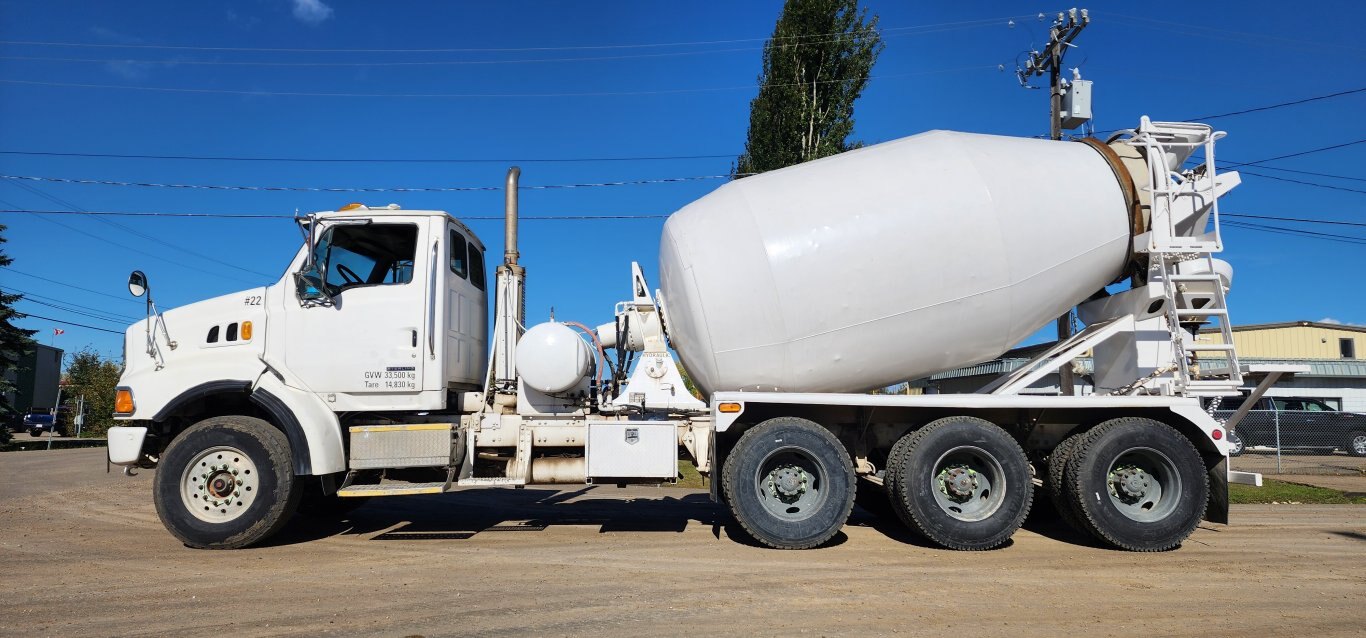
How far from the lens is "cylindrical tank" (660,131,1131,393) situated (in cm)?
635

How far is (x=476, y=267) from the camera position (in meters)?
8.01

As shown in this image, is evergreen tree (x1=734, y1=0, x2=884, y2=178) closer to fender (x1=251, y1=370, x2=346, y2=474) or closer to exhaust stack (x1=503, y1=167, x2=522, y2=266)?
exhaust stack (x1=503, y1=167, x2=522, y2=266)

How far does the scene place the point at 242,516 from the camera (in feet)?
20.9

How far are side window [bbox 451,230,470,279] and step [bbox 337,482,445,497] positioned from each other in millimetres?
2081

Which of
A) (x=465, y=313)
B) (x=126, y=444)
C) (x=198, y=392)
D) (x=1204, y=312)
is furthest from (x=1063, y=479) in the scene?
(x=126, y=444)

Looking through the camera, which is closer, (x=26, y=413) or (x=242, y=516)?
(x=242, y=516)

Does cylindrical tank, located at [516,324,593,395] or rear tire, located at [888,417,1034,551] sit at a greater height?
cylindrical tank, located at [516,324,593,395]

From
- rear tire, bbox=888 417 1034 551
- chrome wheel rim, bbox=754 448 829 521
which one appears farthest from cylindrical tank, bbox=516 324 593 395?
rear tire, bbox=888 417 1034 551

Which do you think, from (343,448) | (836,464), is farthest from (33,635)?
(836,464)

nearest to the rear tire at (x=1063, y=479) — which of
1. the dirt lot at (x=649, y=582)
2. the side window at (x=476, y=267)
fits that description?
the dirt lot at (x=649, y=582)

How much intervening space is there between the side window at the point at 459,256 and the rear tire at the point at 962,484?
4.61 meters

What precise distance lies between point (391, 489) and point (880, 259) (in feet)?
15.4

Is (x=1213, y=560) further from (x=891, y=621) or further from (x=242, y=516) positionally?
(x=242, y=516)

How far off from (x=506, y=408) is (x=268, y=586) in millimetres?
2597
